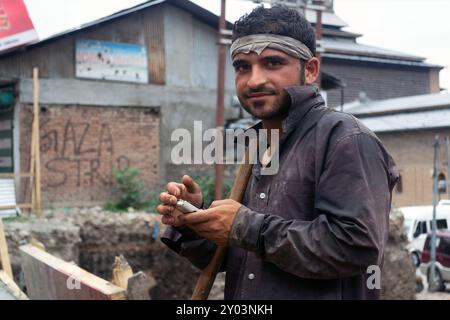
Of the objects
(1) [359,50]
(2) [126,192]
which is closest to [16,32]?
(2) [126,192]

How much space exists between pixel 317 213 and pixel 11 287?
3.43m

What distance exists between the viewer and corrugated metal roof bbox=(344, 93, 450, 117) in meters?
21.0

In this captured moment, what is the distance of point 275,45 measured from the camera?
2041mm

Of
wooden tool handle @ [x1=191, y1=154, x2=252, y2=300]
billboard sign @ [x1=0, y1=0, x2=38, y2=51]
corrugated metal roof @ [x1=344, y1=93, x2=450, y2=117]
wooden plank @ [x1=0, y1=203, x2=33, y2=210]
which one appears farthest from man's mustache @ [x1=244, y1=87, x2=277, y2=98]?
corrugated metal roof @ [x1=344, y1=93, x2=450, y2=117]

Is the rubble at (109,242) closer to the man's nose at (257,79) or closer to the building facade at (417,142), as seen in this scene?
the man's nose at (257,79)

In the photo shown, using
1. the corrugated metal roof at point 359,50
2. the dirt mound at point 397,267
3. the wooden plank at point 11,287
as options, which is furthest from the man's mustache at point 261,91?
the corrugated metal roof at point 359,50

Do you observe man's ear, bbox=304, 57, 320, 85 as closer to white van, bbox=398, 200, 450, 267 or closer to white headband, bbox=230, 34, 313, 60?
white headband, bbox=230, 34, 313, 60

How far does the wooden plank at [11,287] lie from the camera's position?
441 centimetres

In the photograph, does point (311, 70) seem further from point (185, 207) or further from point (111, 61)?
point (111, 61)

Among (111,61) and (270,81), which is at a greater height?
(111,61)

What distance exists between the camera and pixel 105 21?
41.2 ft
